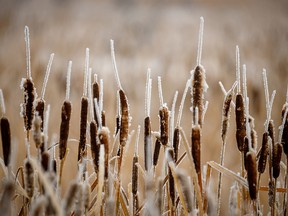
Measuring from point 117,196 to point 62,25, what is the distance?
181 cm

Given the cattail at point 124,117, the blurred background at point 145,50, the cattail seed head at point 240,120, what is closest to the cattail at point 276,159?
the cattail seed head at point 240,120

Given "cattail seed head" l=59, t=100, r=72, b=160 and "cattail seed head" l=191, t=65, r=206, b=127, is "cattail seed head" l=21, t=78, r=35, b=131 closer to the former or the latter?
"cattail seed head" l=59, t=100, r=72, b=160

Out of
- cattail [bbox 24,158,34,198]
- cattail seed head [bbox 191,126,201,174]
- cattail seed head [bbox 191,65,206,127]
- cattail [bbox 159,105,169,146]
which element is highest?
cattail seed head [bbox 191,65,206,127]

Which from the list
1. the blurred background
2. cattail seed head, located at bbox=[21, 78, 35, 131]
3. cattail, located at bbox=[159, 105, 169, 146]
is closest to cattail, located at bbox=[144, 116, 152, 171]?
cattail, located at bbox=[159, 105, 169, 146]

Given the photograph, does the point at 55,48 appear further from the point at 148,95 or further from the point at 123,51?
the point at 148,95

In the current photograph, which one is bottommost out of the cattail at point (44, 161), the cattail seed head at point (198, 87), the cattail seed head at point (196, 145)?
the cattail at point (44, 161)

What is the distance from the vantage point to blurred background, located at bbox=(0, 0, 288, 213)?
151 cm

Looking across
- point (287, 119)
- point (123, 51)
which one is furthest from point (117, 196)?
point (123, 51)

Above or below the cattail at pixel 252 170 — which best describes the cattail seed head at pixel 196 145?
above

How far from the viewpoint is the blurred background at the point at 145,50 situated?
151 cm

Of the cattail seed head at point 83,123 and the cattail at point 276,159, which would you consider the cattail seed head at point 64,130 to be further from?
the cattail at point 276,159

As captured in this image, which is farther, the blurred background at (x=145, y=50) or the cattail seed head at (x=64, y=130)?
the blurred background at (x=145, y=50)

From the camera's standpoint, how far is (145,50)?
2064 mm

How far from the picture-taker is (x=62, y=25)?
2170 millimetres
